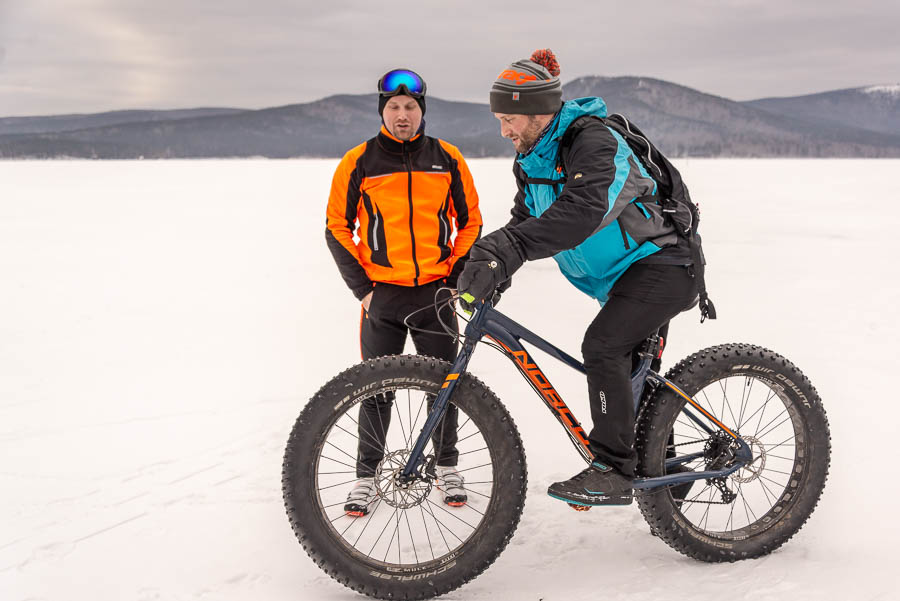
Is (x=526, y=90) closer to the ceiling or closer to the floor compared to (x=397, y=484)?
closer to the ceiling

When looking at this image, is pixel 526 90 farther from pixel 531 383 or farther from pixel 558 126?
pixel 531 383

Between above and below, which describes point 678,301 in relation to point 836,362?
above

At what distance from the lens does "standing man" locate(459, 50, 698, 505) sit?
7.99 ft

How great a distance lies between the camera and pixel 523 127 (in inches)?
105

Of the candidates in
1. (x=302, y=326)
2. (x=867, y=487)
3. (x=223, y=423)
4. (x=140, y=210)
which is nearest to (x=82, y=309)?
(x=302, y=326)

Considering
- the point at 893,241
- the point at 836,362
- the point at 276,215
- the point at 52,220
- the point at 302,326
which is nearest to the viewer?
the point at 836,362

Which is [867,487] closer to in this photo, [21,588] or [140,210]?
[21,588]

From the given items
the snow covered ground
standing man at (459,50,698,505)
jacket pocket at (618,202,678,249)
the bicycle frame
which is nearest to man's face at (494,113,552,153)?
standing man at (459,50,698,505)

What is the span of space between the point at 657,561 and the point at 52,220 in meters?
16.6

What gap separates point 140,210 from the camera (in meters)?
18.4

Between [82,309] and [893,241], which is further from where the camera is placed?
[893,241]

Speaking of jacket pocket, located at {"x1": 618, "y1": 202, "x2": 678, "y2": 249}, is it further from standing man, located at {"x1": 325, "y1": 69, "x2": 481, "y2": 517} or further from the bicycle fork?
standing man, located at {"x1": 325, "y1": 69, "x2": 481, "y2": 517}

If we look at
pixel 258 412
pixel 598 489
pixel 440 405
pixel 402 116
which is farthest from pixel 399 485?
pixel 258 412

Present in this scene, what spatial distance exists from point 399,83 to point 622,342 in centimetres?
164
